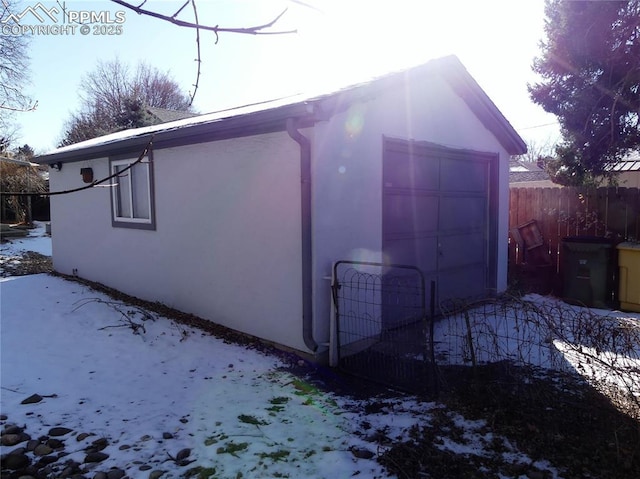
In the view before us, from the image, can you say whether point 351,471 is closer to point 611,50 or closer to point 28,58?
point 28,58

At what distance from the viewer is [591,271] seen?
25.1ft

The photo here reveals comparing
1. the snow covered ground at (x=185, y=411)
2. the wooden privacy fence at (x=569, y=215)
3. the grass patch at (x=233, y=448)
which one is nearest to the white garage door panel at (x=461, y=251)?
the wooden privacy fence at (x=569, y=215)

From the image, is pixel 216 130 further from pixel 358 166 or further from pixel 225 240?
pixel 358 166

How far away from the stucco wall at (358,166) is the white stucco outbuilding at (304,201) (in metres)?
0.02

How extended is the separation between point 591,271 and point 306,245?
5.52 metres

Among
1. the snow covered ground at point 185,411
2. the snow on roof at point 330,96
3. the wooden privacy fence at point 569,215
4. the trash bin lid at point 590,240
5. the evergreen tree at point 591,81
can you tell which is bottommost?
the snow covered ground at point 185,411

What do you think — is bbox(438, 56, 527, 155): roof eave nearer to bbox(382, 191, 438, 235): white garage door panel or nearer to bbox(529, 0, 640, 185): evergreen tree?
bbox(382, 191, 438, 235): white garage door panel

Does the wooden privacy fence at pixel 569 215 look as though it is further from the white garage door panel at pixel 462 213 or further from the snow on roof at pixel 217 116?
the snow on roof at pixel 217 116

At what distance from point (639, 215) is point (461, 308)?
5.93 metres

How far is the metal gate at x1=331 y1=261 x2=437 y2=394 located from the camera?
465cm

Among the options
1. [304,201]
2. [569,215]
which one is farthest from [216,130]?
[569,215]

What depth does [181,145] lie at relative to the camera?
646 centimetres

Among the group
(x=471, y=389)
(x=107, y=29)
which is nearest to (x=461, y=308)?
(x=471, y=389)

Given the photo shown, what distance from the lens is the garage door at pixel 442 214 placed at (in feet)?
19.9
